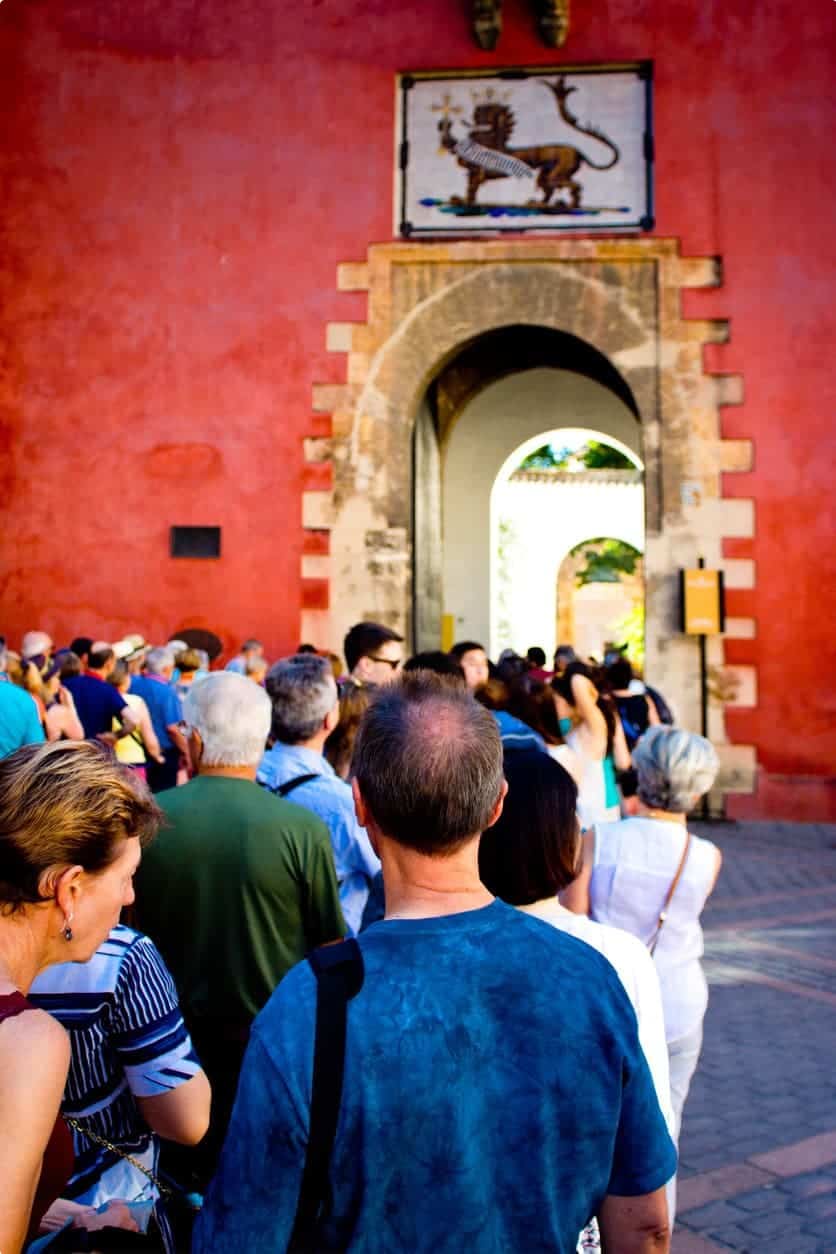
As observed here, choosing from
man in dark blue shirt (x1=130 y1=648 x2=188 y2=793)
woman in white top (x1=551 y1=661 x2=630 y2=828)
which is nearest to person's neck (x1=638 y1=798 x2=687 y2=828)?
woman in white top (x1=551 y1=661 x2=630 y2=828)

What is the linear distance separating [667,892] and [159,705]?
4844 millimetres

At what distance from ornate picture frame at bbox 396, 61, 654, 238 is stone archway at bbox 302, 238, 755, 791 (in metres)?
0.26

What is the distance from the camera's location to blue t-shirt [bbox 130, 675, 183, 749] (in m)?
7.18

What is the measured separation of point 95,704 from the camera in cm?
638

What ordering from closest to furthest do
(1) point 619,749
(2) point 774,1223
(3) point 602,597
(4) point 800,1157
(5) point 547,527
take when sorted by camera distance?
(2) point 774,1223 → (4) point 800,1157 → (1) point 619,749 → (5) point 547,527 → (3) point 602,597

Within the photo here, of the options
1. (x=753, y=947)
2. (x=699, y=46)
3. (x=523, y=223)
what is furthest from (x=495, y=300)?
(x=753, y=947)

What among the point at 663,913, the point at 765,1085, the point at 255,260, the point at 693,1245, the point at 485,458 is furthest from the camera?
the point at 485,458

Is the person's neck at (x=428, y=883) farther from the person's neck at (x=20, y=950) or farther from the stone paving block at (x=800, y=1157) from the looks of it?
the stone paving block at (x=800, y=1157)

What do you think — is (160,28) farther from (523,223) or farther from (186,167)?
(523,223)


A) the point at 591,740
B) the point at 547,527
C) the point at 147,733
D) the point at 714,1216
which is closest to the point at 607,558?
the point at 547,527

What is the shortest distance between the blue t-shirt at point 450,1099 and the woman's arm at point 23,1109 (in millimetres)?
190

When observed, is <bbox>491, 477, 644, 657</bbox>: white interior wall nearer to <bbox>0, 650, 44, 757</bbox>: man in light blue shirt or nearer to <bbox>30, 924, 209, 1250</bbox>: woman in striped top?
<bbox>0, 650, 44, 757</bbox>: man in light blue shirt

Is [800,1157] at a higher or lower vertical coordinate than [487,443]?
lower

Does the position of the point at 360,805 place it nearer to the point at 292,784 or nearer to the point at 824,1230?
the point at 292,784
